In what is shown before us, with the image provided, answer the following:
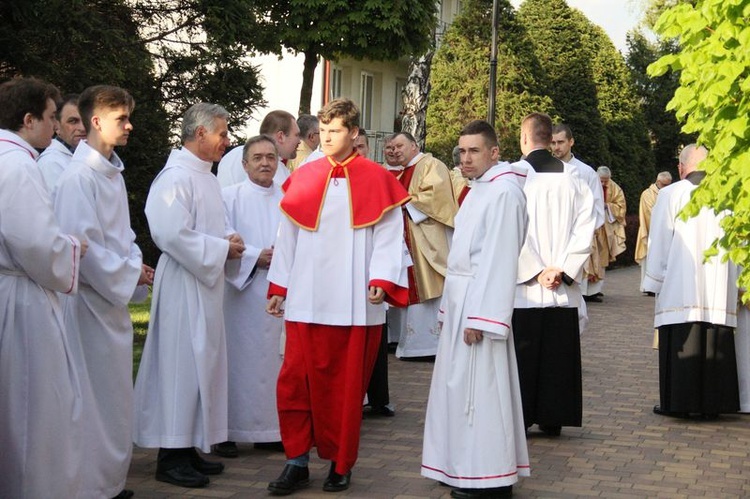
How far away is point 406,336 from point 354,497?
232 inches

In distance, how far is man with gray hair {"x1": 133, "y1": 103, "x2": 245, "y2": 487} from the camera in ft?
24.3

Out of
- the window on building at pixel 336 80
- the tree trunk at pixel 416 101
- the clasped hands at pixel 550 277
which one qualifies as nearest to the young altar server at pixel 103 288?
the clasped hands at pixel 550 277

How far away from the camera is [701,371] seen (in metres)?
10.1

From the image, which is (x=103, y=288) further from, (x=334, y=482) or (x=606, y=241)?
(x=606, y=241)

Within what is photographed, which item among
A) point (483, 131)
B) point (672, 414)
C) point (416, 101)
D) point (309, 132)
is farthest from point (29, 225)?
point (416, 101)

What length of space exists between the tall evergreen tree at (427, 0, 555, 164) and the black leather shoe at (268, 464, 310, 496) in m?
23.2

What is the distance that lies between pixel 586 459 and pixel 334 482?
207cm

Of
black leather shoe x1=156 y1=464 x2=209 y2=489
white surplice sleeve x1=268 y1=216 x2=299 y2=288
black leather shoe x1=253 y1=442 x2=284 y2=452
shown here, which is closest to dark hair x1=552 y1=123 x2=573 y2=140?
black leather shoe x1=253 y1=442 x2=284 y2=452

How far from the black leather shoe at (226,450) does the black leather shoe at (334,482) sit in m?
1.09

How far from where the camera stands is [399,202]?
288 inches

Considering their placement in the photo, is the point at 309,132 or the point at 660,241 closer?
the point at 660,241

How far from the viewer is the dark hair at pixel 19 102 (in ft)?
19.6

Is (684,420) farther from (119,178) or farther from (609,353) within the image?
(119,178)

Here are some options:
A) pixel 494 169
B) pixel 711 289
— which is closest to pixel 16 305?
pixel 494 169
